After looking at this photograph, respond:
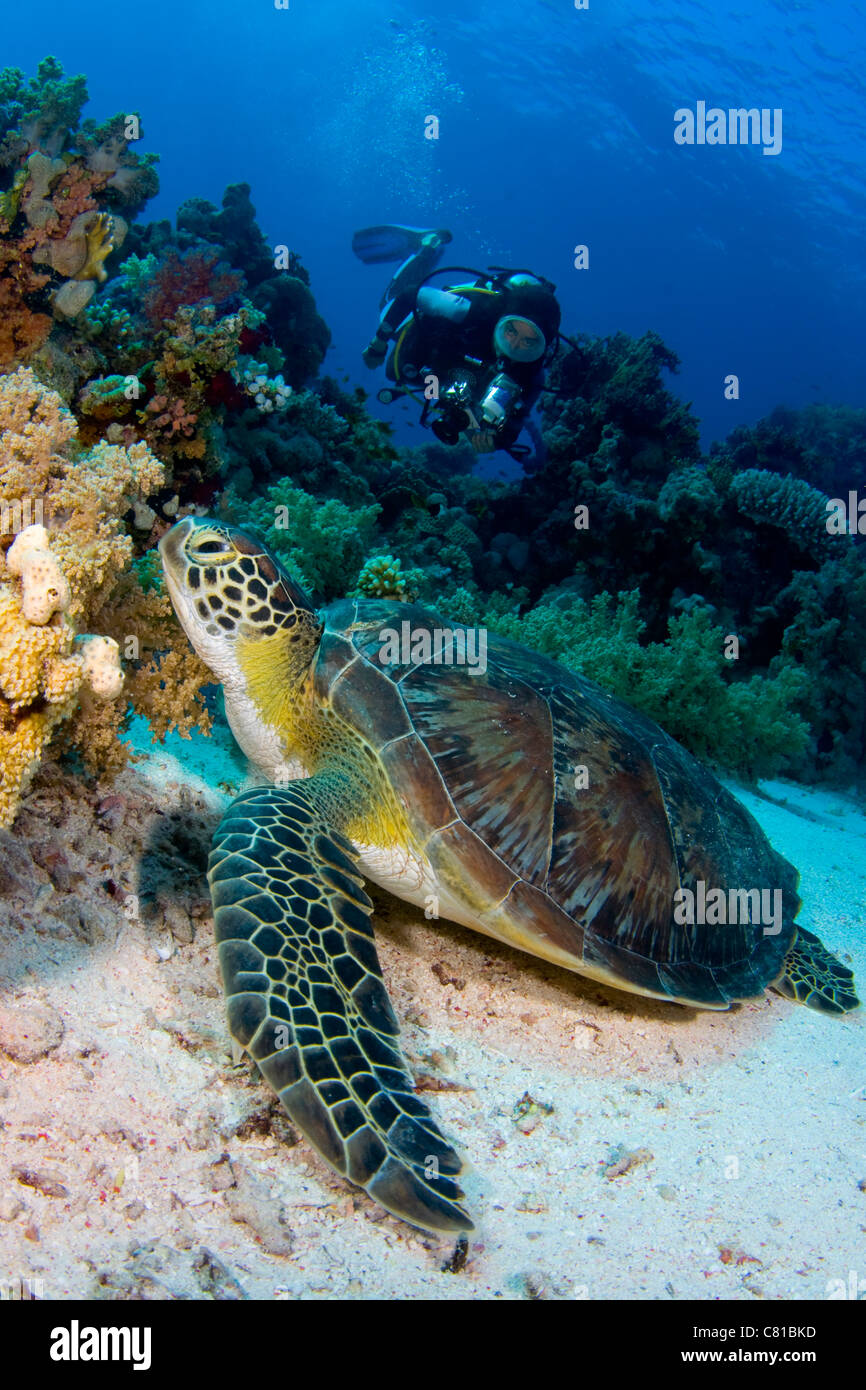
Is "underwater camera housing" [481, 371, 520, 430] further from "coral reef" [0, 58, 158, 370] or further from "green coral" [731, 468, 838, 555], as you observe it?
"coral reef" [0, 58, 158, 370]

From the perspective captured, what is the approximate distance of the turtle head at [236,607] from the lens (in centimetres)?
267

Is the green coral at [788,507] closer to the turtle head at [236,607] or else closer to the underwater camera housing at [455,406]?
the underwater camera housing at [455,406]

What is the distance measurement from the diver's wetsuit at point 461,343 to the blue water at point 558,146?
3489 cm

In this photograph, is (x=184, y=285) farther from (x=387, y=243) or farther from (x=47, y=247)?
(x=387, y=243)

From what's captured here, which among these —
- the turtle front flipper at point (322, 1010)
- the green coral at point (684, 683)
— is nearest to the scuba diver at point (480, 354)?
the green coral at point (684, 683)

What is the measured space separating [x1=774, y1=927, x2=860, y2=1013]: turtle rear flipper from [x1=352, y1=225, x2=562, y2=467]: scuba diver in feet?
20.0

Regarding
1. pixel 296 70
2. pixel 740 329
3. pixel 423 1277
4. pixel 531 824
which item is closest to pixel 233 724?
pixel 531 824

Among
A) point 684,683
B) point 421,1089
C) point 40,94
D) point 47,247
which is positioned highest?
point 40,94

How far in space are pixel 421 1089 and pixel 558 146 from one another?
80282 mm

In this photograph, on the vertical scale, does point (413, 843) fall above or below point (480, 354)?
below

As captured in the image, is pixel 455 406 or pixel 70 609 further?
pixel 455 406

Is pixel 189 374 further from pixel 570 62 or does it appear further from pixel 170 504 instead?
pixel 570 62

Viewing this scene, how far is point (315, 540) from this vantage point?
4699mm

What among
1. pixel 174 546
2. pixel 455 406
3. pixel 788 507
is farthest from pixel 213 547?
pixel 788 507
